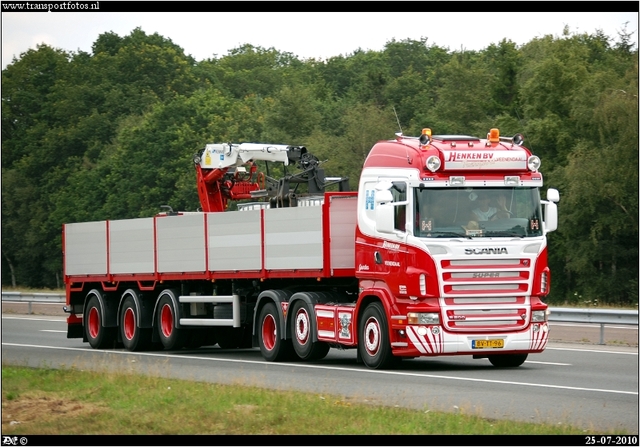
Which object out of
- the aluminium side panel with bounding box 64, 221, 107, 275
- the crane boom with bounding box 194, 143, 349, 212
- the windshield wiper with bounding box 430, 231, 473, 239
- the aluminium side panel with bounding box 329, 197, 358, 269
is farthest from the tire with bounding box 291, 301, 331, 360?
the aluminium side panel with bounding box 64, 221, 107, 275

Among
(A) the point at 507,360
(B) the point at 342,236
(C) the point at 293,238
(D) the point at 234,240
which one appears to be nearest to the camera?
(A) the point at 507,360

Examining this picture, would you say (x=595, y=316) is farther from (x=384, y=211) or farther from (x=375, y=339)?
(x=384, y=211)

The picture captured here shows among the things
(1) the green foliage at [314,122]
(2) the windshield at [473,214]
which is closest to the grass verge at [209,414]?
(2) the windshield at [473,214]

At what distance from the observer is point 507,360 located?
19.7 metres

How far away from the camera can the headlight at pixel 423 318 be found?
59.4ft

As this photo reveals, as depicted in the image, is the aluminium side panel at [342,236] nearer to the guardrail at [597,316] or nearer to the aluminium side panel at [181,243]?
the aluminium side panel at [181,243]

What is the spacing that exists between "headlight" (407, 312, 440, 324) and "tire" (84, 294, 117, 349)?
1068cm

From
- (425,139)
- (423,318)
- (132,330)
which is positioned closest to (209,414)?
(423,318)

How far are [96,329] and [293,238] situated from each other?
814 cm

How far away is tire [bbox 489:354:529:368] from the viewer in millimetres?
19547

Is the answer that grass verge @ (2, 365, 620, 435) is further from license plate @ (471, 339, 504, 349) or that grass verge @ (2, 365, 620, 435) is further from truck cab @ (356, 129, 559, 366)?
license plate @ (471, 339, 504, 349)

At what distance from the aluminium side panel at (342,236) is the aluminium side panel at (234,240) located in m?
2.13

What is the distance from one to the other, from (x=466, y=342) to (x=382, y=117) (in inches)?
1870

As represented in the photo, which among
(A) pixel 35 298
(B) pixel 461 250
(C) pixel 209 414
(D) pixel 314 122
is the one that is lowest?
(C) pixel 209 414
